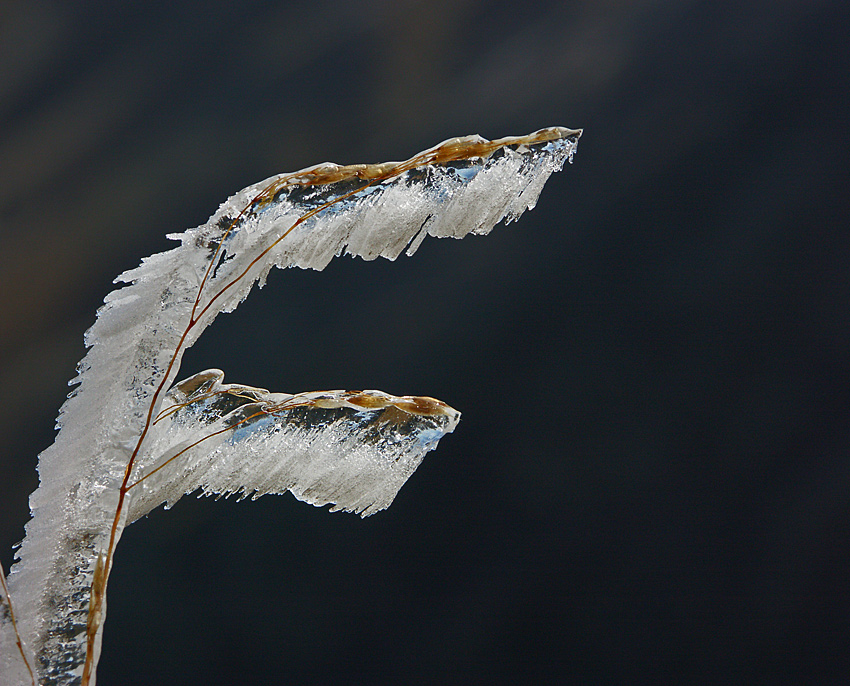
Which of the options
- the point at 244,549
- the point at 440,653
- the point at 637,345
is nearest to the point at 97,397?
the point at 244,549

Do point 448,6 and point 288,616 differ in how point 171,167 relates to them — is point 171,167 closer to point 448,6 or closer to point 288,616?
point 448,6

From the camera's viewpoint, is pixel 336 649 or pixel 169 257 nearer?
pixel 169 257

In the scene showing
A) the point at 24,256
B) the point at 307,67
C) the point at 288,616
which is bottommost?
the point at 288,616

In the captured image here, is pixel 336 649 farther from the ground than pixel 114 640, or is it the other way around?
pixel 114 640

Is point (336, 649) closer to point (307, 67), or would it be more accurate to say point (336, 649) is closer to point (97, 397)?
point (97, 397)

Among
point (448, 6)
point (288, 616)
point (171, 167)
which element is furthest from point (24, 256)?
point (448, 6)

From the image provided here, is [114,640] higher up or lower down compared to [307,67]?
lower down
